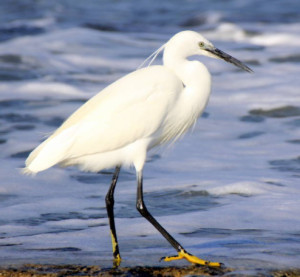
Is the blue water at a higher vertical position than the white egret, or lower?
lower

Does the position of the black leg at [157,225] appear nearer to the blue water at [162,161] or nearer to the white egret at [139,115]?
the white egret at [139,115]

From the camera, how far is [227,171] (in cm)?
695

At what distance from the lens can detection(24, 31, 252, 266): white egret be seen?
14.9 feet

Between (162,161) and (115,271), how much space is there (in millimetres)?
3214

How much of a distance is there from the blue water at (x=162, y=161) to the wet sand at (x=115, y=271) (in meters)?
0.12

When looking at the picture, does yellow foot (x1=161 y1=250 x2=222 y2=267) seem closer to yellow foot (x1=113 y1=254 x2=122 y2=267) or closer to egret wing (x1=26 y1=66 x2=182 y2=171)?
yellow foot (x1=113 y1=254 x2=122 y2=267)

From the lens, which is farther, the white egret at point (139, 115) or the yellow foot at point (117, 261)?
the white egret at point (139, 115)

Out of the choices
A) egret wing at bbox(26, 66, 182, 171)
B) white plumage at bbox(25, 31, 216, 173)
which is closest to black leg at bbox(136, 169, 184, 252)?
white plumage at bbox(25, 31, 216, 173)

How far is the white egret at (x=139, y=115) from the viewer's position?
4543mm

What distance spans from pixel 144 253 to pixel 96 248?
1.16 feet

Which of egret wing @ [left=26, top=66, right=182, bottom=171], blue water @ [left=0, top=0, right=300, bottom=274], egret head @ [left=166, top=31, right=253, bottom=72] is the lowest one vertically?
blue water @ [left=0, top=0, right=300, bottom=274]

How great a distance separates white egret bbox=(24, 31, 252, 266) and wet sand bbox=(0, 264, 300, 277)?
23 cm

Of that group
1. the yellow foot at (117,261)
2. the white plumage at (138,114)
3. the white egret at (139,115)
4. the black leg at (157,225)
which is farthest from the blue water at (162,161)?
the white plumage at (138,114)

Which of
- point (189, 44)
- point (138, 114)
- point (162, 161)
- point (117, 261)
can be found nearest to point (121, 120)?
point (138, 114)
